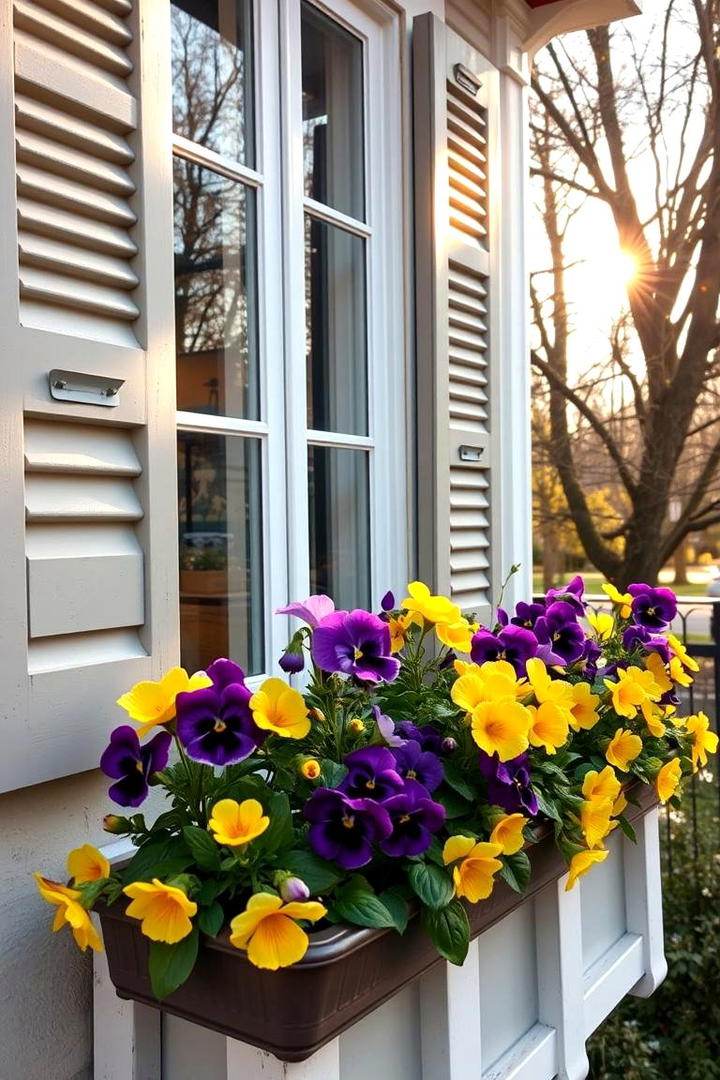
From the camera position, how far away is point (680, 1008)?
3.18m

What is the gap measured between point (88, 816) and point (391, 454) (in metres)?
1.04

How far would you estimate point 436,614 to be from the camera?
4.24 ft

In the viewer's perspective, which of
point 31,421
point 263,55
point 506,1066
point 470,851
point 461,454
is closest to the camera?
point 470,851

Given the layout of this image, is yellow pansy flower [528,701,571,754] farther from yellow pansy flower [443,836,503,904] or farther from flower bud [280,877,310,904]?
flower bud [280,877,310,904]

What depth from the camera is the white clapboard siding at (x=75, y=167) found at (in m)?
1.12

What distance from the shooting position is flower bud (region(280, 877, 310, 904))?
2.76 ft

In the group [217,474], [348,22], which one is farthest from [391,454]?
[348,22]

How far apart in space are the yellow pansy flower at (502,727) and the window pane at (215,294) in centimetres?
79

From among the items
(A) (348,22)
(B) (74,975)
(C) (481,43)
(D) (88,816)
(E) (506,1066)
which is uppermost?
(C) (481,43)

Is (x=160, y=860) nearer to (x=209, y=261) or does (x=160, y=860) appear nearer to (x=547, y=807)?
(x=547, y=807)

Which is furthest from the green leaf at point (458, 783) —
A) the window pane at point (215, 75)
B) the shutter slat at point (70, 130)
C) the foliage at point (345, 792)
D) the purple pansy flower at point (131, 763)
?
the window pane at point (215, 75)

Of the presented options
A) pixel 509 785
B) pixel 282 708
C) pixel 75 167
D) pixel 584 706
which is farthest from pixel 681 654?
pixel 75 167

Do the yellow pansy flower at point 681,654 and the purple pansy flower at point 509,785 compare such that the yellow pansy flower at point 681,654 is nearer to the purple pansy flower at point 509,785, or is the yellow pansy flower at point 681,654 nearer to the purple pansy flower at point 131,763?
the purple pansy flower at point 509,785

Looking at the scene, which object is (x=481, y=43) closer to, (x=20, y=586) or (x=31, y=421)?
(x=31, y=421)
